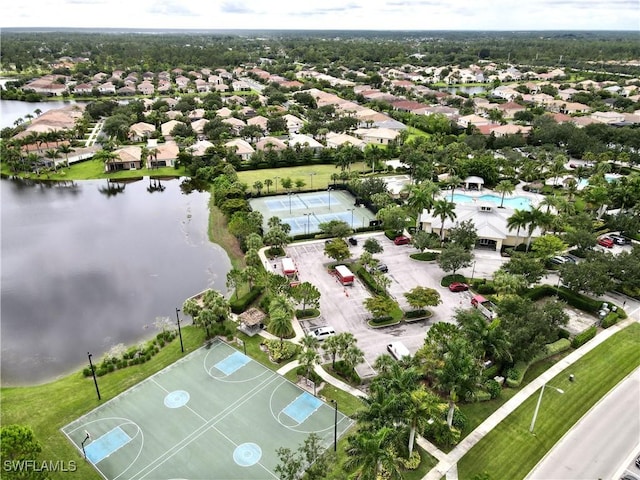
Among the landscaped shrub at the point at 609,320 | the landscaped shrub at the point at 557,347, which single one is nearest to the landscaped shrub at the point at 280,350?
the landscaped shrub at the point at 557,347

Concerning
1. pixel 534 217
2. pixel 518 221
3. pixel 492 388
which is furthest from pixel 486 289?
pixel 492 388

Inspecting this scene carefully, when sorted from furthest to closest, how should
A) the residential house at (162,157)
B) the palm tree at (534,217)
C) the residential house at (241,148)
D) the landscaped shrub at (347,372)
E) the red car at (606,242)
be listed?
the residential house at (241,148)
the residential house at (162,157)
the red car at (606,242)
the palm tree at (534,217)
the landscaped shrub at (347,372)

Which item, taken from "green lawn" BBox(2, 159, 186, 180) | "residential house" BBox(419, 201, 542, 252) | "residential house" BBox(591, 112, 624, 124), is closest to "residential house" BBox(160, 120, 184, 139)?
"green lawn" BBox(2, 159, 186, 180)

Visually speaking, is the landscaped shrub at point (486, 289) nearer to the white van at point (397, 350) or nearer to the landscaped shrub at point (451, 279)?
the landscaped shrub at point (451, 279)

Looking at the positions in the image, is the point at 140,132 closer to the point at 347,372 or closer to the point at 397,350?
the point at 347,372

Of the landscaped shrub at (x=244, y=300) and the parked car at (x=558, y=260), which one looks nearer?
the landscaped shrub at (x=244, y=300)
